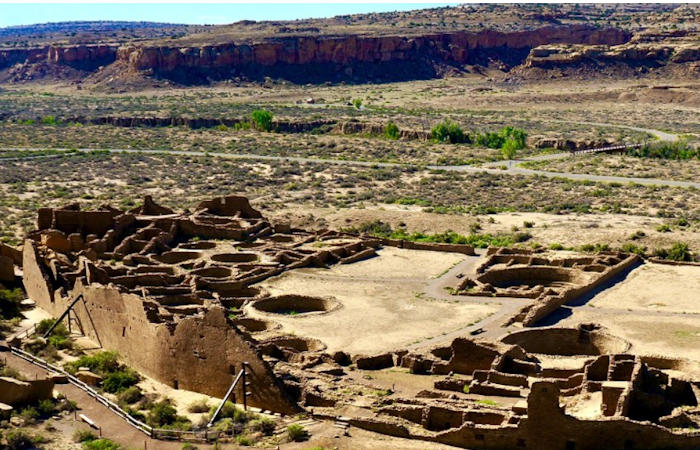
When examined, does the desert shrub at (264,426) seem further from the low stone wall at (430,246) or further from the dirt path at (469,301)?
the low stone wall at (430,246)

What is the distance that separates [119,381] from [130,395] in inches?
75.3

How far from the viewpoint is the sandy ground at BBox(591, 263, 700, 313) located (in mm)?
53031

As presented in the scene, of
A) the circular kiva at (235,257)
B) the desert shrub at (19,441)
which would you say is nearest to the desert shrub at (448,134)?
the circular kiva at (235,257)

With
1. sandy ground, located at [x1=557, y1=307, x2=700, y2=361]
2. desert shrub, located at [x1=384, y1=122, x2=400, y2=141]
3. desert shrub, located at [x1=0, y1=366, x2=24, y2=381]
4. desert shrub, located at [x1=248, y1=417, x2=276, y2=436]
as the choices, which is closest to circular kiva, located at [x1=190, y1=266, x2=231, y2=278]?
sandy ground, located at [x1=557, y1=307, x2=700, y2=361]

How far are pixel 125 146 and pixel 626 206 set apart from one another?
55420 mm

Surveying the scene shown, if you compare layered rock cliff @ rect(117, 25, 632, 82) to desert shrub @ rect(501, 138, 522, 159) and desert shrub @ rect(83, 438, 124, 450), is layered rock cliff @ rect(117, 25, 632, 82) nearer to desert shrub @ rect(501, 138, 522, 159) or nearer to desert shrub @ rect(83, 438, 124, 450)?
desert shrub @ rect(501, 138, 522, 159)

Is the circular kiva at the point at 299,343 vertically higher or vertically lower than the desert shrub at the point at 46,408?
lower

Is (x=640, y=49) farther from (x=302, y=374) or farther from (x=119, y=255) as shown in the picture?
(x=302, y=374)

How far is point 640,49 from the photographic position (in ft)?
599

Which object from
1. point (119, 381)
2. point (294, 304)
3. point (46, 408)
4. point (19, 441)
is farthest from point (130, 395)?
point (294, 304)

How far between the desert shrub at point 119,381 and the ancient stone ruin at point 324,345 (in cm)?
89

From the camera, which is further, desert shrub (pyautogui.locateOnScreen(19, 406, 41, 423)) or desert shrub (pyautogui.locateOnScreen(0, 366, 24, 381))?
desert shrub (pyautogui.locateOnScreen(0, 366, 24, 381))

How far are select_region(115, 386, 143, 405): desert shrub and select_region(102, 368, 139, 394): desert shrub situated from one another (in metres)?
0.55

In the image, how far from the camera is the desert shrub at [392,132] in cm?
12444
